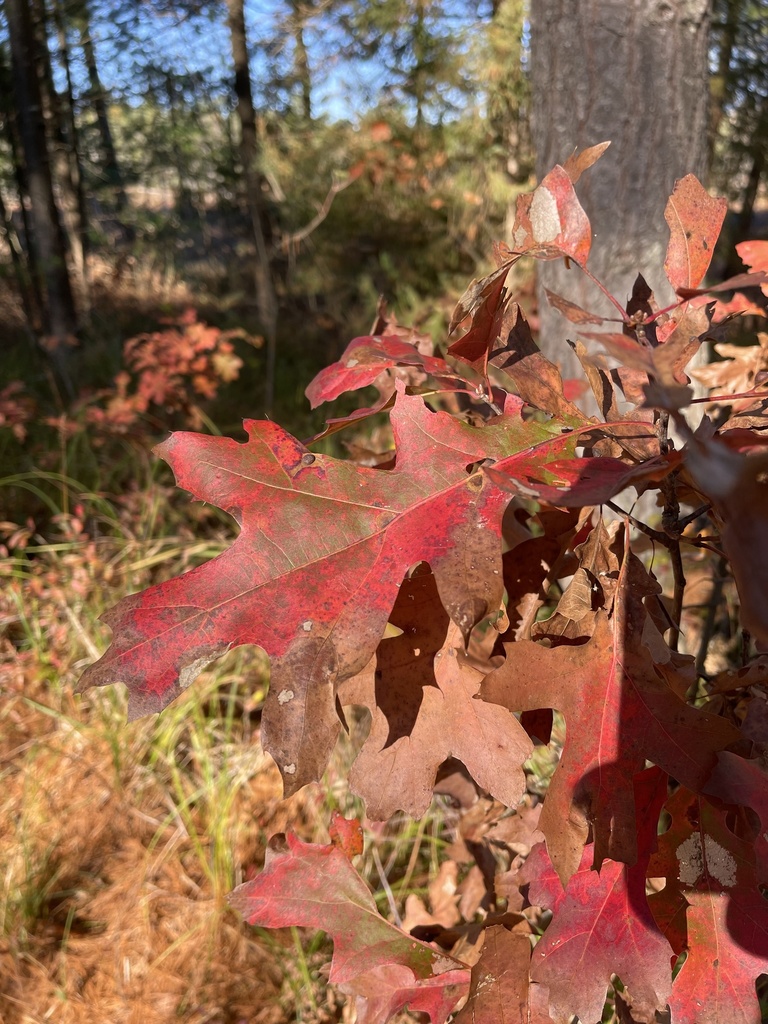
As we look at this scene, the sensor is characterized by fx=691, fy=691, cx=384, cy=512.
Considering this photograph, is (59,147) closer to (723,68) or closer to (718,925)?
(723,68)

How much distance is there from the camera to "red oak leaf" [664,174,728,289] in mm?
646

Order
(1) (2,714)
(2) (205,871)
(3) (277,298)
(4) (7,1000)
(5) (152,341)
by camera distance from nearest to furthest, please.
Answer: (4) (7,1000), (2) (205,871), (1) (2,714), (5) (152,341), (3) (277,298)

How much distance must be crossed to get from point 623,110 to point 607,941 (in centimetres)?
175

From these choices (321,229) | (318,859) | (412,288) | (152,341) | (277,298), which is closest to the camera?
(318,859)

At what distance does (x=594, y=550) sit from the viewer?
657 millimetres

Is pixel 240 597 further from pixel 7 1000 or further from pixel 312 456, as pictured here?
pixel 7 1000

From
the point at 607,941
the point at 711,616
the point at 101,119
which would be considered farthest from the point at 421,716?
the point at 101,119

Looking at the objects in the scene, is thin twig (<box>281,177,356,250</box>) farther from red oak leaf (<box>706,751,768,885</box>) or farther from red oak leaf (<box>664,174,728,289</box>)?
red oak leaf (<box>706,751,768,885</box>)

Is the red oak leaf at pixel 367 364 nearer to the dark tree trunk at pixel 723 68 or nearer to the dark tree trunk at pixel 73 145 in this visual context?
the dark tree trunk at pixel 723 68

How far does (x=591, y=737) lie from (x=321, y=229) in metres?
6.22

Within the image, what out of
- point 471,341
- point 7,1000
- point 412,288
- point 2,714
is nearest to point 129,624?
point 471,341

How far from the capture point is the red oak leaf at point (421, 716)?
669 mm

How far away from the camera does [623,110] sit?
1673mm

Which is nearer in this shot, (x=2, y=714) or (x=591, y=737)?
(x=591, y=737)
